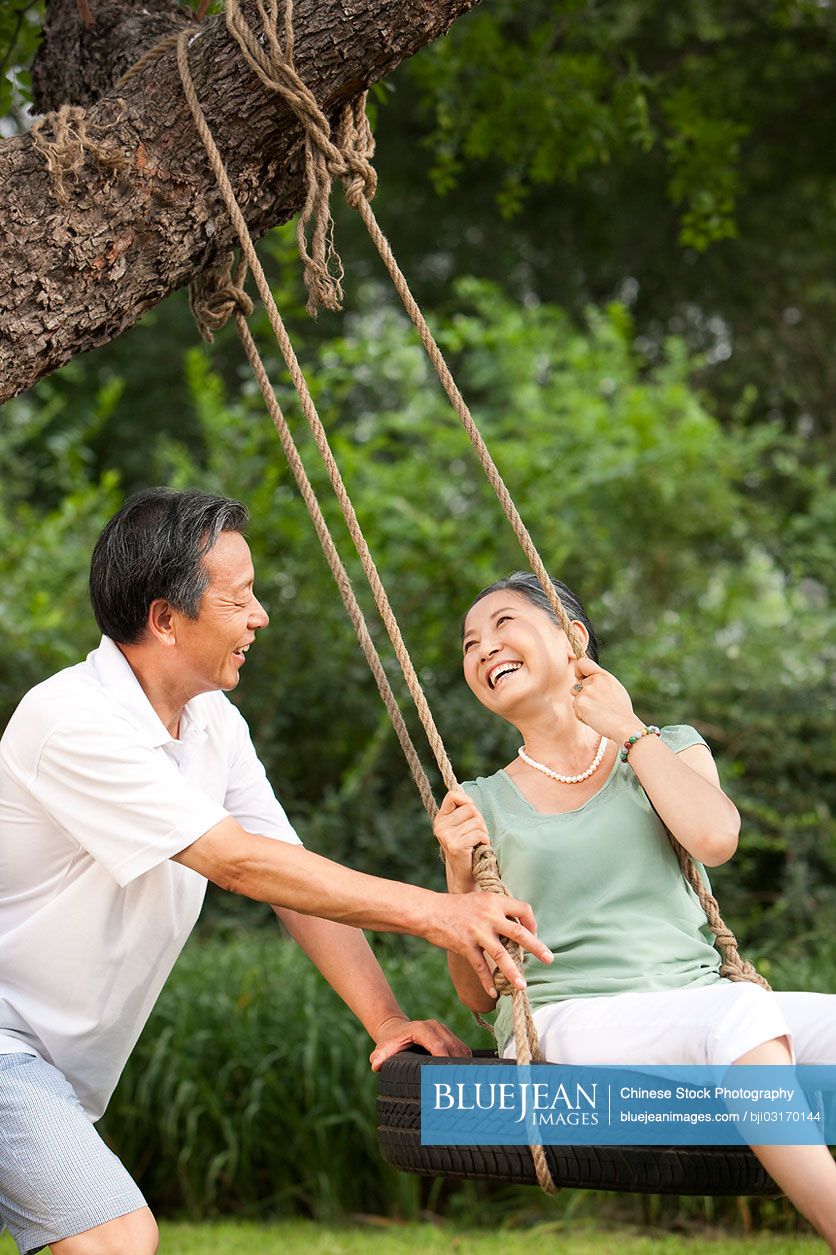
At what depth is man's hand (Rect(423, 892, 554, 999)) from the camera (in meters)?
2.03

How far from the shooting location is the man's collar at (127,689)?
2256 millimetres

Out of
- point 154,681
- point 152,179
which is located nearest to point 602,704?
point 154,681

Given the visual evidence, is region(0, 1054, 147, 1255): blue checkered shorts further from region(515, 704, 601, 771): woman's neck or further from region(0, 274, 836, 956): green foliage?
region(0, 274, 836, 956): green foliage

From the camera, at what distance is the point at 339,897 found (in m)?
2.07

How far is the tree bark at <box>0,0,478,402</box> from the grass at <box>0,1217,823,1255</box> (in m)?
2.68

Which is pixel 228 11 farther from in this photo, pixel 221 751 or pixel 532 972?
pixel 532 972

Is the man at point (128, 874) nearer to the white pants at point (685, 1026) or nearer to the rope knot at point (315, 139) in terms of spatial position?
the white pants at point (685, 1026)

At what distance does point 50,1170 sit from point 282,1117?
2.40 metres

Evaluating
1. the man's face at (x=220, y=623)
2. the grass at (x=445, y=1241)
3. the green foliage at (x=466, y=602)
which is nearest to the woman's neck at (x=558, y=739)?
the man's face at (x=220, y=623)

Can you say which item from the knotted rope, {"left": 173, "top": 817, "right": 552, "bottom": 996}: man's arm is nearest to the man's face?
{"left": 173, "top": 817, "right": 552, "bottom": 996}: man's arm

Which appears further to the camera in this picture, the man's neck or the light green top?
the man's neck

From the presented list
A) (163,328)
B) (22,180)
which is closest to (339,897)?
(22,180)

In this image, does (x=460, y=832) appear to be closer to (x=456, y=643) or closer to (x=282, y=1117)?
(x=282, y=1117)

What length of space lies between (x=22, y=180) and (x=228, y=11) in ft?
1.54
